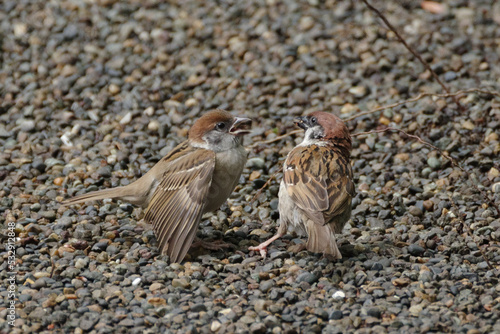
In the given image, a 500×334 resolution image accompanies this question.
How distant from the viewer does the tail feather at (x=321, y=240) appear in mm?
5059

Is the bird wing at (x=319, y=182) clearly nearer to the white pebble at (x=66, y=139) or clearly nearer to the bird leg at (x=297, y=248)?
the bird leg at (x=297, y=248)

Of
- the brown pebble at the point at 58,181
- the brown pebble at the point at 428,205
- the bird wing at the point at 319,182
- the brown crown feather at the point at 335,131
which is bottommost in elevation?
the brown pebble at the point at 428,205

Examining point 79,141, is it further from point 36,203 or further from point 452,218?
point 452,218

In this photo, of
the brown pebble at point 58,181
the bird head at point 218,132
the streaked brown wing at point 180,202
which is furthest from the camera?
the brown pebble at point 58,181

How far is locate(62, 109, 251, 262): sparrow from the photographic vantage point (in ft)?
17.7

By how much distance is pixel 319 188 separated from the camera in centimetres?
534

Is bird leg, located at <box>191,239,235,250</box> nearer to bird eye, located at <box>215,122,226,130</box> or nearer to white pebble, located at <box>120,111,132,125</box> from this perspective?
bird eye, located at <box>215,122,226,130</box>

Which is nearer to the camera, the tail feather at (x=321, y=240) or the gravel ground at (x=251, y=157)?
the gravel ground at (x=251, y=157)

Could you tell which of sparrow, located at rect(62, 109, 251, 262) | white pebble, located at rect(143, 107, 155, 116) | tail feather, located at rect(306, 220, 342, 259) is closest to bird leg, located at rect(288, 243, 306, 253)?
tail feather, located at rect(306, 220, 342, 259)

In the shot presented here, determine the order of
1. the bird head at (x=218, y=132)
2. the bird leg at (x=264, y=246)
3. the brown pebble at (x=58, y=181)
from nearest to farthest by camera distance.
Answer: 1. the bird leg at (x=264, y=246)
2. the bird head at (x=218, y=132)
3. the brown pebble at (x=58, y=181)

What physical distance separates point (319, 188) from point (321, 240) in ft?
1.41

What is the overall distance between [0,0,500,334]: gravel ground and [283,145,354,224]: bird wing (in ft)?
1.36

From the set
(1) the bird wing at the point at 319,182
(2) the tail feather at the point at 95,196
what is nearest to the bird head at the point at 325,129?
(1) the bird wing at the point at 319,182

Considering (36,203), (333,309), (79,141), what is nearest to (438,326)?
(333,309)
